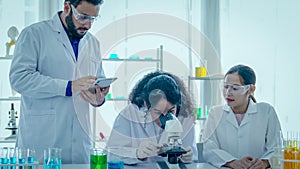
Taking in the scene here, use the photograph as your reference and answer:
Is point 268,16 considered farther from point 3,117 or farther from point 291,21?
point 3,117

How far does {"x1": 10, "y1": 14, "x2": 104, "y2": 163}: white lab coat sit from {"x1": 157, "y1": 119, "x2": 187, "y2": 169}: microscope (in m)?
0.53

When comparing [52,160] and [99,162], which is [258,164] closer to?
[99,162]

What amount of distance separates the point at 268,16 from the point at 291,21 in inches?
8.3

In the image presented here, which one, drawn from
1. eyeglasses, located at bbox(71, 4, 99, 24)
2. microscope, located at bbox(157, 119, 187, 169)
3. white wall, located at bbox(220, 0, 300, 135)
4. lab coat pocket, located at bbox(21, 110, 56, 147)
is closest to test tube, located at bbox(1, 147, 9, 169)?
lab coat pocket, located at bbox(21, 110, 56, 147)

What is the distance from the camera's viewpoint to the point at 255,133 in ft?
7.14

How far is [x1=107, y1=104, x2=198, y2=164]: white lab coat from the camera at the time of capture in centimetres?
194

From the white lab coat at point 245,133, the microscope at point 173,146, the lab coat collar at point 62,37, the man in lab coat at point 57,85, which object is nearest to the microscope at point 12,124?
the man in lab coat at point 57,85

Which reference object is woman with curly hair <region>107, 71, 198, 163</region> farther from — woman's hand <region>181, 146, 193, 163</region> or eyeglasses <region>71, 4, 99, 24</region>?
eyeglasses <region>71, 4, 99, 24</region>

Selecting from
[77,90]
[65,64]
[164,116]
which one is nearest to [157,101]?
[164,116]

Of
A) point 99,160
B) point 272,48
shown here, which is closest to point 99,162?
point 99,160

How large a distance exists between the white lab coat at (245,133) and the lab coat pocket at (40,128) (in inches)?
32.2

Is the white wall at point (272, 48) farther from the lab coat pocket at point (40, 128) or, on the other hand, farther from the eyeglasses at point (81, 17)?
the lab coat pocket at point (40, 128)

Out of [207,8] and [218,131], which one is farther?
[207,8]

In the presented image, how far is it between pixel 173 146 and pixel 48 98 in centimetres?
75
